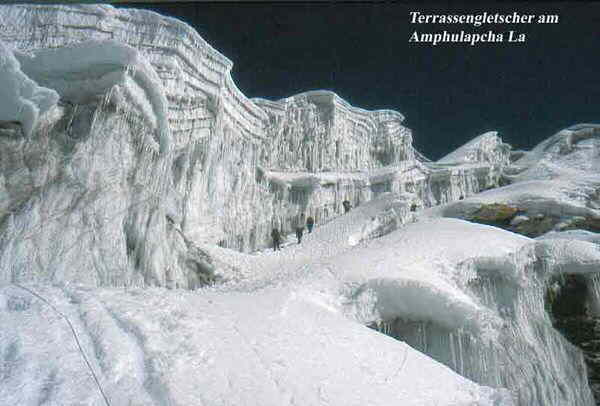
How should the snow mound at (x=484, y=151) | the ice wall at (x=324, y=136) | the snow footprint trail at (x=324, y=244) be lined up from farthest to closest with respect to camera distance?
the snow mound at (x=484, y=151) < the ice wall at (x=324, y=136) < the snow footprint trail at (x=324, y=244)

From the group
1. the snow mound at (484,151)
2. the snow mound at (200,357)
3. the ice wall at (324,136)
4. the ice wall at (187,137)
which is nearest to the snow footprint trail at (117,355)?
the snow mound at (200,357)

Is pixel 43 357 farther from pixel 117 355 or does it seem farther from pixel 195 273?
pixel 195 273

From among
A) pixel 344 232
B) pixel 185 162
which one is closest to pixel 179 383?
pixel 344 232

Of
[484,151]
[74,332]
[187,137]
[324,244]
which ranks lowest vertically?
[324,244]

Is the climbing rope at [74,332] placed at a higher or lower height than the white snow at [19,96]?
lower

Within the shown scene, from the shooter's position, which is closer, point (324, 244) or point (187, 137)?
point (324, 244)

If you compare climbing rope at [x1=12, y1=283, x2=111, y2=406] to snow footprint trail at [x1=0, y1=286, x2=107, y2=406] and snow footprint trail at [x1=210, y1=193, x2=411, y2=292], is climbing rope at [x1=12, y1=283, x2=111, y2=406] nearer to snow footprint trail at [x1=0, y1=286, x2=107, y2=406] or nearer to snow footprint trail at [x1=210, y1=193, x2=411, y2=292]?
snow footprint trail at [x1=0, y1=286, x2=107, y2=406]

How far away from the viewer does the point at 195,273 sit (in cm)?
843

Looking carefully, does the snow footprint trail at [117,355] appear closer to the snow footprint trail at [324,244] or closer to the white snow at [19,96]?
the white snow at [19,96]

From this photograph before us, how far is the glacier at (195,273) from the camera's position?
2.39 metres

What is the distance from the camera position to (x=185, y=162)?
526 inches

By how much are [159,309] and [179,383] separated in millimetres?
852

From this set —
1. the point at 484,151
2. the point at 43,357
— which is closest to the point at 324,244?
the point at 43,357

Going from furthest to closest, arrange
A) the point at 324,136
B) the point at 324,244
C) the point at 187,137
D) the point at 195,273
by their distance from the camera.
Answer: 1. the point at 324,136
2. the point at 187,137
3. the point at 324,244
4. the point at 195,273
